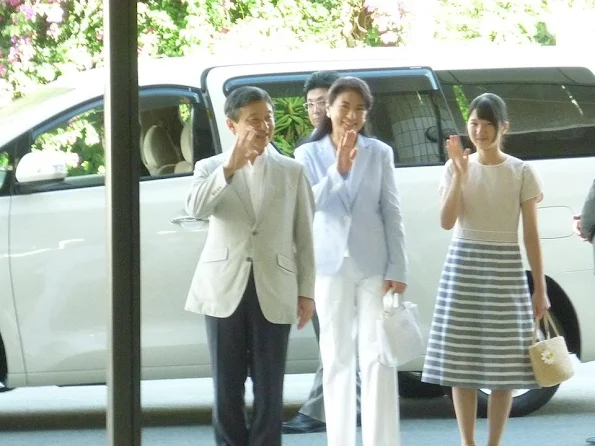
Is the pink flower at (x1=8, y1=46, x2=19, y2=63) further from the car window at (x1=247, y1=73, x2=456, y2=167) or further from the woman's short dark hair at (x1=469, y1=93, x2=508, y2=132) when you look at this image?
the woman's short dark hair at (x1=469, y1=93, x2=508, y2=132)

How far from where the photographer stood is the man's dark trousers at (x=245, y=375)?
359 cm

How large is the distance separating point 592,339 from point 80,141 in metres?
2.15

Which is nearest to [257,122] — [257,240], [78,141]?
[257,240]

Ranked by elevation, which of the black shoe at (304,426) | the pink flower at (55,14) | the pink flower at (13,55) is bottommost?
the black shoe at (304,426)

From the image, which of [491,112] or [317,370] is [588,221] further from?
[317,370]

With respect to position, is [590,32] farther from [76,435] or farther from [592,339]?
[76,435]

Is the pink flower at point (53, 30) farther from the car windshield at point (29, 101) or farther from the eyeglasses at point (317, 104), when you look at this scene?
the eyeglasses at point (317, 104)

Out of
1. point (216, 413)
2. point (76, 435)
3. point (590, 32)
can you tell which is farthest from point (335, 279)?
point (590, 32)

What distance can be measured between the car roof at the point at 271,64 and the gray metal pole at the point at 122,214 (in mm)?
987

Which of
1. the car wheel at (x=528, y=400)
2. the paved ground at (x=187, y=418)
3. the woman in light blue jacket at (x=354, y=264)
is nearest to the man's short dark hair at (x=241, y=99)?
the woman in light blue jacket at (x=354, y=264)

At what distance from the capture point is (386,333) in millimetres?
3844

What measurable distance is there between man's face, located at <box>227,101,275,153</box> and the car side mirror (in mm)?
981

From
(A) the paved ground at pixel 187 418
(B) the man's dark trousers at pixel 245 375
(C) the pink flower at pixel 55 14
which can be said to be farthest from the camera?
(A) the paved ground at pixel 187 418

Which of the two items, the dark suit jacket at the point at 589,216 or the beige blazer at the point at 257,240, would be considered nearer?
the beige blazer at the point at 257,240
